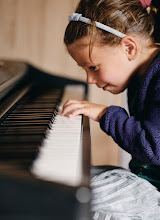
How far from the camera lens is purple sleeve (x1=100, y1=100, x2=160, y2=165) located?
2.67 ft

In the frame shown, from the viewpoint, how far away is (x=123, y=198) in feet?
2.61

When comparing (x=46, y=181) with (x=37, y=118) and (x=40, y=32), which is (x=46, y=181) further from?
(x=40, y=32)

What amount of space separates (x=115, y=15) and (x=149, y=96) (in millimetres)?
279

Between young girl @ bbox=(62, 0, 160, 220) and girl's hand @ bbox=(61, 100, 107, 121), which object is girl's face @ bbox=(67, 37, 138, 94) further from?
girl's hand @ bbox=(61, 100, 107, 121)

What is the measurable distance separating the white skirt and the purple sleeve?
8 cm

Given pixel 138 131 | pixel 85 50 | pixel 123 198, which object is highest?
pixel 85 50

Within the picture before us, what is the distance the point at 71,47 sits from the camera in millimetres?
993

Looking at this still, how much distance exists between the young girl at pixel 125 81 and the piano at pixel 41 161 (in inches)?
5.2

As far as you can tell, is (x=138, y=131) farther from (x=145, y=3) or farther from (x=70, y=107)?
(x=145, y=3)

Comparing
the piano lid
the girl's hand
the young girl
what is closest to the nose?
the young girl

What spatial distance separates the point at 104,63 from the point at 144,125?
26 centimetres

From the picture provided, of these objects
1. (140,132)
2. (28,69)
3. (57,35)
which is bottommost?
(140,132)

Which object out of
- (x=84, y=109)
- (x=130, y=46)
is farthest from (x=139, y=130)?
(x=130, y=46)

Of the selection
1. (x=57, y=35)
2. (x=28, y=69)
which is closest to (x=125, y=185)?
(x=28, y=69)
